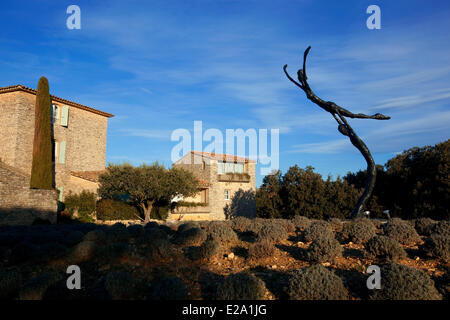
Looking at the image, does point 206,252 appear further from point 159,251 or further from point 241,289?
point 241,289

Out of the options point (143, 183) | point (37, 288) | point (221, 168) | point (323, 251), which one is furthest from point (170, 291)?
point (221, 168)

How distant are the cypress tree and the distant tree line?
18.6 m

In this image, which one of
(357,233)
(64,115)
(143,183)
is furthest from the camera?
(64,115)

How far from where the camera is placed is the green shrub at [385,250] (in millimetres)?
6988

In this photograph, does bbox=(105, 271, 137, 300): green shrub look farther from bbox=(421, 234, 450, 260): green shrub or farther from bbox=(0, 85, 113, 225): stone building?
bbox=(0, 85, 113, 225): stone building

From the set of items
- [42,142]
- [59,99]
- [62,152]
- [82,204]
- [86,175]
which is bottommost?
[82,204]

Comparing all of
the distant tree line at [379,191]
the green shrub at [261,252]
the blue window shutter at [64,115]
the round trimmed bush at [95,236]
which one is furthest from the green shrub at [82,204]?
the green shrub at [261,252]

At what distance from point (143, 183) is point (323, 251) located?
2006 cm

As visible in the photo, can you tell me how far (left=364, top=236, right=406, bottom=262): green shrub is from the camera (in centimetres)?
699

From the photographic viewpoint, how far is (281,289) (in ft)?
18.2

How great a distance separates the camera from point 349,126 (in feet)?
42.2

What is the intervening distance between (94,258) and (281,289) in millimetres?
4370

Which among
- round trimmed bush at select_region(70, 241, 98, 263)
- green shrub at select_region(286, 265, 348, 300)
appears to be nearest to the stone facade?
round trimmed bush at select_region(70, 241, 98, 263)

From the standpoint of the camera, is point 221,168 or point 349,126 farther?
point 221,168
